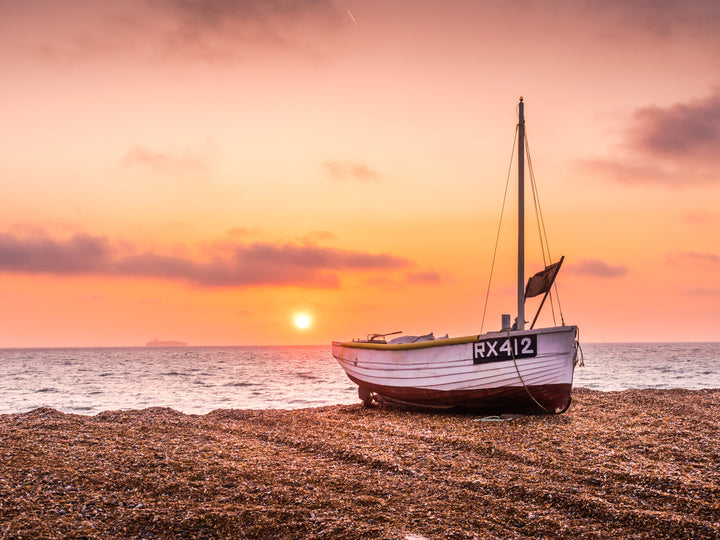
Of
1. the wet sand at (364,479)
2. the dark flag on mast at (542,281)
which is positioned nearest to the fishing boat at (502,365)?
the dark flag on mast at (542,281)

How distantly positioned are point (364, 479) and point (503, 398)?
697cm

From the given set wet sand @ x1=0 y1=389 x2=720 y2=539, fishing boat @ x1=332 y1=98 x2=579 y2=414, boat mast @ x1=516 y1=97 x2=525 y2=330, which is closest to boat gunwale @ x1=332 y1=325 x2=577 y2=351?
fishing boat @ x1=332 y1=98 x2=579 y2=414

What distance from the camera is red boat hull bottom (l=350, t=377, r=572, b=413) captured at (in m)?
14.3

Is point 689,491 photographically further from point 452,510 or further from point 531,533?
point 452,510

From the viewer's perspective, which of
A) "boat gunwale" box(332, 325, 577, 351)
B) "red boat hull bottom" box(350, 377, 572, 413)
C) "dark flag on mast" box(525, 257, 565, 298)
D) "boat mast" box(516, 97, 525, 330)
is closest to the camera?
"boat gunwale" box(332, 325, 577, 351)

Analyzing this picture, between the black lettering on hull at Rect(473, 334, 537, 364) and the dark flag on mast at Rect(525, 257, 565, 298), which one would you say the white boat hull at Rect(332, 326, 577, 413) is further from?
the dark flag on mast at Rect(525, 257, 565, 298)

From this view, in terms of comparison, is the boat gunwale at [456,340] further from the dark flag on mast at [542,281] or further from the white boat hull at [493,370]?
the dark flag on mast at [542,281]

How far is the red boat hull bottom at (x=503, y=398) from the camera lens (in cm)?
1429

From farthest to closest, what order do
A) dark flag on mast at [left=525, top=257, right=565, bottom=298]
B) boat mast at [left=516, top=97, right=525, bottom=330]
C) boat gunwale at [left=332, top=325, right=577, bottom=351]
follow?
boat mast at [left=516, top=97, right=525, bottom=330]
dark flag on mast at [left=525, top=257, right=565, bottom=298]
boat gunwale at [left=332, top=325, right=577, bottom=351]

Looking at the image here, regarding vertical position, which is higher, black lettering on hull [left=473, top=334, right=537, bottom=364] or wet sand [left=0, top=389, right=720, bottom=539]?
black lettering on hull [left=473, top=334, right=537, bottom=364]

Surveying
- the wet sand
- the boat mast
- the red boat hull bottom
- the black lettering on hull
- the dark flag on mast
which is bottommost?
the wet sand

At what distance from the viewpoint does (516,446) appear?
10.9 m

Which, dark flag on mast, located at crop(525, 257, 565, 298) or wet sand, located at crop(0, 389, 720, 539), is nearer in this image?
wet sand, located at crop(0, 389, 720, 539)

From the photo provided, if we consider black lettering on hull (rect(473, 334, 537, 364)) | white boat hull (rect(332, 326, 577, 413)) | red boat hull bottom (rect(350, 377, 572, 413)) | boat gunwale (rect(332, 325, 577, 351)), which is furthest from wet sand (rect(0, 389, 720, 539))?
boat gunwale (rect(332, 325, 577, 351))
